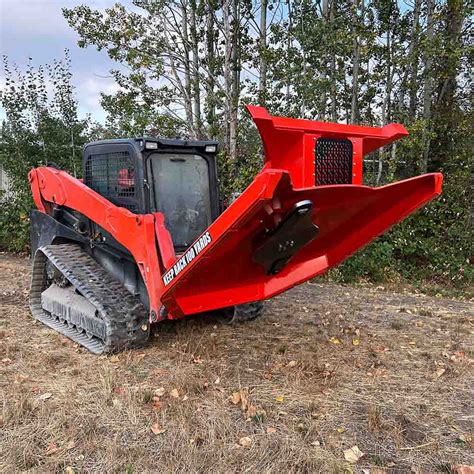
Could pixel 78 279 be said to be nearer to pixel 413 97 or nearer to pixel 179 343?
pixel 179 343

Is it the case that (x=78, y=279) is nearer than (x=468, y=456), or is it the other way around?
(x=468, y=456)

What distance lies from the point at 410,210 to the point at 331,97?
7031 mm

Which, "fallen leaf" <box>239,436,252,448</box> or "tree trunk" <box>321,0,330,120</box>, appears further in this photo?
"tree trunk" <box>321,0,330,120</box>

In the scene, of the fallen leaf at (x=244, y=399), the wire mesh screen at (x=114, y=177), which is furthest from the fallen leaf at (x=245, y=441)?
the wire mesh screen at (x=114, y=177)

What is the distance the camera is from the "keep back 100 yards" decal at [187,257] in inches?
147

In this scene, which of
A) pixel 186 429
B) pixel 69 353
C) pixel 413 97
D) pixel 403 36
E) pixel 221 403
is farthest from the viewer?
pixel 413 97

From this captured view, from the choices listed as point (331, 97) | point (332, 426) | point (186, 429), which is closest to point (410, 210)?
point (332, 426)

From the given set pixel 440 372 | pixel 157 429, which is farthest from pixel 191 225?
pixel 440 372

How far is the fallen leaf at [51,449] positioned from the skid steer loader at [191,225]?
54.3 inches

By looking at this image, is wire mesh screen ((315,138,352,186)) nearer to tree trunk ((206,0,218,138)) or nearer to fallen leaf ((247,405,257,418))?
fallen leaf ((247,405,257,418))

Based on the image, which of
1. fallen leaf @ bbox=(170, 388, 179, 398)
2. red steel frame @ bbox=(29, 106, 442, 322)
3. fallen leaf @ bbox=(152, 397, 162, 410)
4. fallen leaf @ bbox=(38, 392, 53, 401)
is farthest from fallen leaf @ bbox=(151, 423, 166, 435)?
red steel frame @ bbox=(29, 106, 442, 322)

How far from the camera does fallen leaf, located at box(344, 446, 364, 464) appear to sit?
3.08 meters

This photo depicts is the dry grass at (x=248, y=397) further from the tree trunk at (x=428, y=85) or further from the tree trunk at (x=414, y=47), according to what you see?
the tree trunk at (x=414, y=47)

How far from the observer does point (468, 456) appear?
3.15 meters
